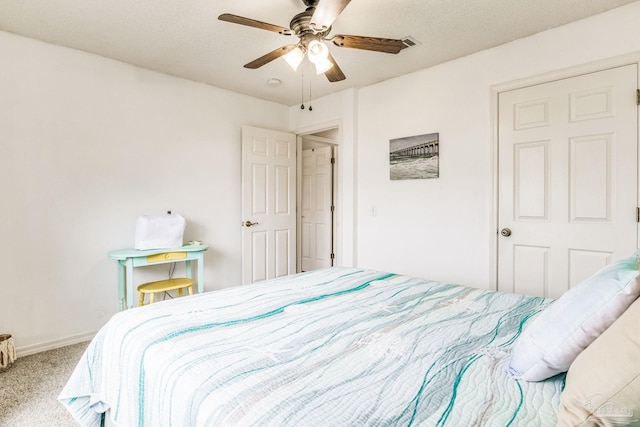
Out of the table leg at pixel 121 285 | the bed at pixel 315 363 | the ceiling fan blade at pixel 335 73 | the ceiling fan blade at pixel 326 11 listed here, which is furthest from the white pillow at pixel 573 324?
the table leg at pixel 121 285

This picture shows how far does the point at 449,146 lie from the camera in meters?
3.02

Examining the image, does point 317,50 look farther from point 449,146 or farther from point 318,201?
point 318,201

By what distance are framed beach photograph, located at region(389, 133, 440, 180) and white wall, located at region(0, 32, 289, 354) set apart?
6.46ft

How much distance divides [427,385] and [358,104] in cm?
329

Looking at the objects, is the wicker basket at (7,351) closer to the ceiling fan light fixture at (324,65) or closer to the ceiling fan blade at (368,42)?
the ceiling fan light fixture at (324,65)

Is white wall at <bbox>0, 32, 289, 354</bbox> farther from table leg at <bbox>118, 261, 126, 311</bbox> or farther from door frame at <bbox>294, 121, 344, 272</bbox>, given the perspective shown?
door frame at <bbox>294, 121, 344, 272</bbox>

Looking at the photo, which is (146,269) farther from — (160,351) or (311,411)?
(311,411)

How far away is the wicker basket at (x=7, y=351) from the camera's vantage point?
7.50 feet

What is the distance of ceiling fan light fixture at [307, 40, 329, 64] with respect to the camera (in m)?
1.95

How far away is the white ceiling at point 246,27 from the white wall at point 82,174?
0.25 meters

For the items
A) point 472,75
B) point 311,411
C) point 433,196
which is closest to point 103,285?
point 311,411

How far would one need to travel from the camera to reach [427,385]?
910 mm

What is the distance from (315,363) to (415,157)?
2.62m

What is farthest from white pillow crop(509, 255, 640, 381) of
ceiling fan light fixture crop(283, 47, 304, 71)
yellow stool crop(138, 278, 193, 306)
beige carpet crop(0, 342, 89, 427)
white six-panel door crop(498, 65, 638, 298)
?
yellow stool crop(138, 278, 193, 306)
